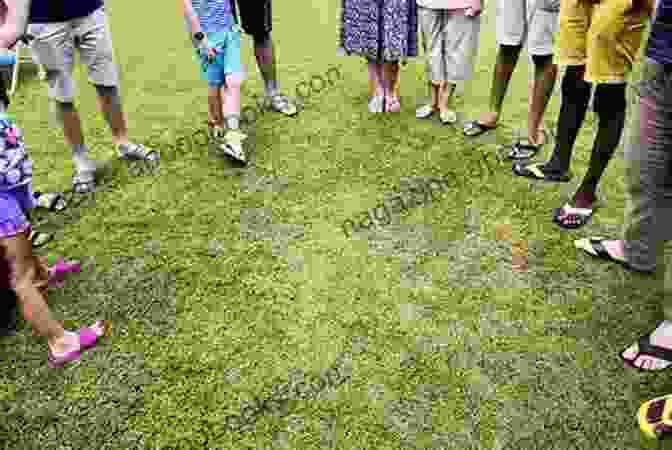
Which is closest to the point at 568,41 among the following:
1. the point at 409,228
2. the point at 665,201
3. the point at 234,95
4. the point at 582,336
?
the point at 665,201

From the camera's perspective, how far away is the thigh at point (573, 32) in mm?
2361

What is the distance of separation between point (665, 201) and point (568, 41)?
863 mm

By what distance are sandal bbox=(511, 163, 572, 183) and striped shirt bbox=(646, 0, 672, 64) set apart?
44.6 inches

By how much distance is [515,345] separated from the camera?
2.03 m

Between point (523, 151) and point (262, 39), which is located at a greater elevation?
point (262, 39)

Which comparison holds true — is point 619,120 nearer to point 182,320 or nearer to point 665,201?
point 665,201

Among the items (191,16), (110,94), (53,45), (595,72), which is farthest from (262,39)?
(595,72)

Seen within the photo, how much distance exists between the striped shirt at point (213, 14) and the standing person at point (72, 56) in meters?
0.50

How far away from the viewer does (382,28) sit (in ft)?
11.3

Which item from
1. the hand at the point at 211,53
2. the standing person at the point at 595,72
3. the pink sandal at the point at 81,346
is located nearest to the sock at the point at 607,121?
the standing person at the point at 595,72

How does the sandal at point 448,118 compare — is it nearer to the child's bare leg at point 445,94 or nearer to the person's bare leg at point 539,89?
the child's bare leg at point 445,94

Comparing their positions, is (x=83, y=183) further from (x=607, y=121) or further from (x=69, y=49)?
(x=607, y=121)

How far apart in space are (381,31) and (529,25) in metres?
0.94

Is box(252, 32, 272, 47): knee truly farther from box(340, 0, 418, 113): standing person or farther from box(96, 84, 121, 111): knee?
box(96, 84, 121, 111): knee
